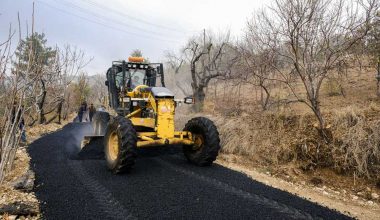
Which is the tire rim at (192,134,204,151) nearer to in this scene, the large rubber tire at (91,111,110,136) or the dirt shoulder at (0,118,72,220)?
the large rubber tire at (91,111,110,136)

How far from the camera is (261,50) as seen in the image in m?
10.6

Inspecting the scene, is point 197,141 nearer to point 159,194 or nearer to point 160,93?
point 160,93

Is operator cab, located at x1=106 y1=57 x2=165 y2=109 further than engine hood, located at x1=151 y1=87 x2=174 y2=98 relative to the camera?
Yes

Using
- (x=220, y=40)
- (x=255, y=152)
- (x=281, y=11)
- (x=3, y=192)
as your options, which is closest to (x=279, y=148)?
(x=255, y=152)

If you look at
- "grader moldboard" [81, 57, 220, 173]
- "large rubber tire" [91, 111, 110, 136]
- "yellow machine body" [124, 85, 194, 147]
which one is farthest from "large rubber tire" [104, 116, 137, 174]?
"large rubber tire" [91, 111, 110, 136]

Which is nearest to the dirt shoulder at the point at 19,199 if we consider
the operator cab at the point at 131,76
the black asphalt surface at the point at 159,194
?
the black asphalt surface at the point at 159,194

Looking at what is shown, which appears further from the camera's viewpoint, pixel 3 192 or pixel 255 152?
pixel 255 152

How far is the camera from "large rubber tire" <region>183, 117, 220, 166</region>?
7.13 m

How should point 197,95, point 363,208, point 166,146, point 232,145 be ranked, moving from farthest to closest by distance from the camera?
point 197,95 < point 232,145 < point 166,146 < point 363,208

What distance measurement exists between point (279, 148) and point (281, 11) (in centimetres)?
361

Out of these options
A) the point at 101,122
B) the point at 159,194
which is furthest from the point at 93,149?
the point at 159,194

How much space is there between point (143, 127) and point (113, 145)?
977mm

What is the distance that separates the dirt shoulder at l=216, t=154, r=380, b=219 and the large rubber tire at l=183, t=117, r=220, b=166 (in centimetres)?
116

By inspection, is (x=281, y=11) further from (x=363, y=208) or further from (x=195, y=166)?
(x=363, y=208)
